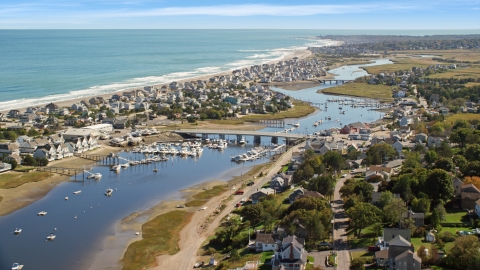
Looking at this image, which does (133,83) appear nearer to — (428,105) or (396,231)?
(428,105)

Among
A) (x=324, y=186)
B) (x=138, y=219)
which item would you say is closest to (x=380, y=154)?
(x=324, y=186)

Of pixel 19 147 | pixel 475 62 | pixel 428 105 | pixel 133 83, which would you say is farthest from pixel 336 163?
pixel 475 62

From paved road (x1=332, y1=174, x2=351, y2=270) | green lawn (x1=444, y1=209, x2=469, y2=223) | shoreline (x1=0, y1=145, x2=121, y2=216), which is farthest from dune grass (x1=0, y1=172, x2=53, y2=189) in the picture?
green lawn (x1=444, y1=209, x2=469, y2=223)

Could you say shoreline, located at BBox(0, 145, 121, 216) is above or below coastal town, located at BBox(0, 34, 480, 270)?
below

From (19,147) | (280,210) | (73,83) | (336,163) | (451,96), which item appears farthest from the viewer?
(73,83)

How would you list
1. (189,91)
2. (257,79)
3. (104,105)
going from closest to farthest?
(104,105) < (189,91) < (257,79)

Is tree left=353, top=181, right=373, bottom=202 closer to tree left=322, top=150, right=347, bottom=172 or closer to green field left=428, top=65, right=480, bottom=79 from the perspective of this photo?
tree left=322, top=150, right=347, bottom=172

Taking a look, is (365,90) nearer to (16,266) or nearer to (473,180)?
(473,180)

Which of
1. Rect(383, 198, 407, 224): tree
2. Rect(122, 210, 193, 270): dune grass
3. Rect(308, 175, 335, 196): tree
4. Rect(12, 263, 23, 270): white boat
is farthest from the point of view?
Rect(308, 175, 335, 196): tree
